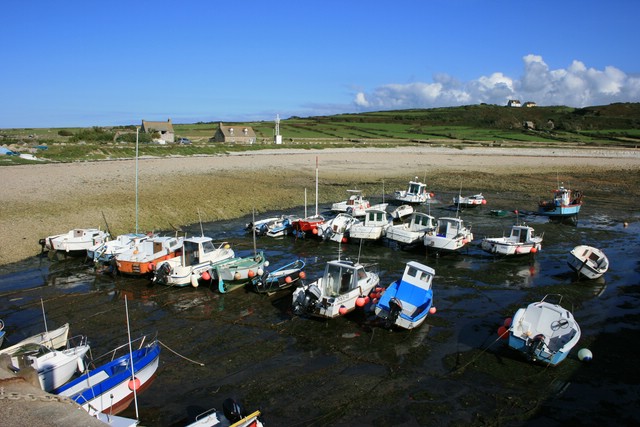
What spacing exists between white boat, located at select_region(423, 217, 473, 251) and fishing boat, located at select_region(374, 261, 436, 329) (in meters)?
8.57

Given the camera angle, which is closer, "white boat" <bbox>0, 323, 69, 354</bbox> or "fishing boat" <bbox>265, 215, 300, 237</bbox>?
"white boat" <bbox>0, 323, 69, 354</bbox>

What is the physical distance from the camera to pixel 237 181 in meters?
52.8

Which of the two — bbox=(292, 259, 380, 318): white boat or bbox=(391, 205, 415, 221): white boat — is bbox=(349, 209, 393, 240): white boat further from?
bbox=(292, 259, 380, 318): white boat

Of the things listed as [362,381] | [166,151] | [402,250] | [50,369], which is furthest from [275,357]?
[166,151]

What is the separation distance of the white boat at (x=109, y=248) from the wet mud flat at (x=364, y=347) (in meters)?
0.94

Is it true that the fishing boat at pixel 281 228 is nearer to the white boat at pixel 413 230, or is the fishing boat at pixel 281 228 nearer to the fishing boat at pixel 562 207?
the white boat at pixel 413 230

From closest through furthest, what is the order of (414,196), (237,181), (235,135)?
1. (414,196)
2. (237,181)
3. (235,135)

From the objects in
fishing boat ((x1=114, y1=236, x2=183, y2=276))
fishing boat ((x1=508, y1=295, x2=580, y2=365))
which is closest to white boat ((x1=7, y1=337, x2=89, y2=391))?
fishing boat ((x1=114, y1=236, x2=183, y2=276))

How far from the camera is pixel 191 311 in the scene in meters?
21.1

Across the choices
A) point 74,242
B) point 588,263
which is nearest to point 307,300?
point 588,263

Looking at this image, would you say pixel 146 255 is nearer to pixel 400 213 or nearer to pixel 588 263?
pixel 400 213

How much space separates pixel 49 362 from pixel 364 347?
32.6 feet

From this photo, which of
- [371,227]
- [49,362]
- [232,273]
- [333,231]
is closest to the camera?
[49,362]

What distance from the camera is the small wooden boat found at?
2292 cm
